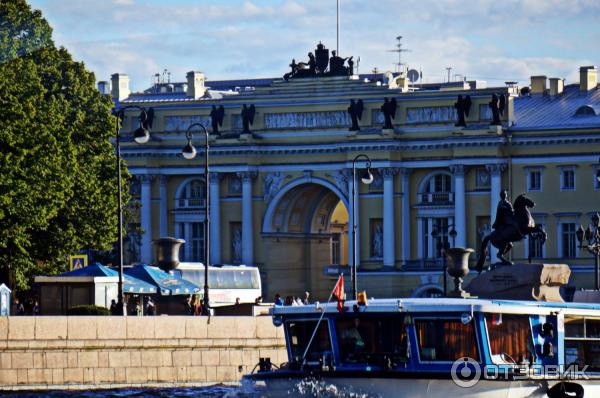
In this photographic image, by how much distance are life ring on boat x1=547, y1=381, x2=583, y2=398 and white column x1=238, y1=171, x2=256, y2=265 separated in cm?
6269

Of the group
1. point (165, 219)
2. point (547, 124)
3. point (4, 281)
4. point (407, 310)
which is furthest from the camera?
point (165, 219)

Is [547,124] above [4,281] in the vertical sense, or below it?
above

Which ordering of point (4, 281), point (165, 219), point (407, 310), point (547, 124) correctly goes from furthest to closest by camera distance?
point (165, 219) < point (547, 124) < point (4, 281) < point (407, 310)

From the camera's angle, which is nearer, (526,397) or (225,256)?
(526,397)

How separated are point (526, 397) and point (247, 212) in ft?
210

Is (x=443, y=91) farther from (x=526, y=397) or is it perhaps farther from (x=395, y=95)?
(x=526, y=397)

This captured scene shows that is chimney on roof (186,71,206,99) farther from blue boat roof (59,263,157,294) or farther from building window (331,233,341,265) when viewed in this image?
blue boat roof (59,263,157,294)

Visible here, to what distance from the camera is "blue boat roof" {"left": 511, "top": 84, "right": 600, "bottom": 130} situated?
9588 centimetres

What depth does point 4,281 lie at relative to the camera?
65625 mm

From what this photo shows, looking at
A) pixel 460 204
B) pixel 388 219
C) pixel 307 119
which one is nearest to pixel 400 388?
A: pixel 460 204

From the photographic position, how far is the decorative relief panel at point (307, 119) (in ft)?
327

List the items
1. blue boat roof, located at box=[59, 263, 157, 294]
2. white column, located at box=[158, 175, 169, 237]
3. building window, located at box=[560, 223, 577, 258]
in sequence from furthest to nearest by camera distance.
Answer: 1. white column, located at box=[158, 175, 169, 237]
2. building window, located at box=[560, 223, 577, 258]
3. blue boat roof, located at box=[59, 263, 157, 294]

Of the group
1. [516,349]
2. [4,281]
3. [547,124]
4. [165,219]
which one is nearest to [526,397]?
[516,349]
